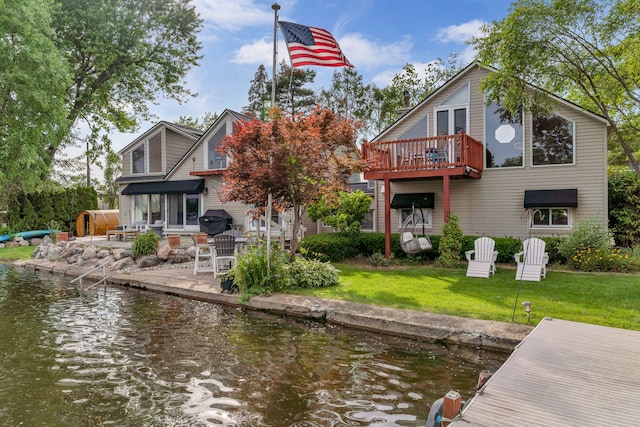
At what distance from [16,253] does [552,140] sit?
22086 millimetres

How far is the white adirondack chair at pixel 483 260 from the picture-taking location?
31.9 feet

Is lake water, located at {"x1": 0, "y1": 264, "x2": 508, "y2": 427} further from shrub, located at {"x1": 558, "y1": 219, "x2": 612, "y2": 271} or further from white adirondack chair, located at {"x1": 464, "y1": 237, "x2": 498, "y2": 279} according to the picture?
shrub, located at {"x1": 558, "y1": 219, "x2": 612, "y2": 271}

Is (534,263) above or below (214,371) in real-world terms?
above

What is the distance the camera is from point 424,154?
41.1ft

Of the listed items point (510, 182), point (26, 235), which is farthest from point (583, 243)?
point (26, 235)

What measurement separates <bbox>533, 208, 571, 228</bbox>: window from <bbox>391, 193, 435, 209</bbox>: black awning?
341 cm

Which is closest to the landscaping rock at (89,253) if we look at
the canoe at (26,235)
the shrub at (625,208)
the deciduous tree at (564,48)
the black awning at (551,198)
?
the canoe at (26,235)

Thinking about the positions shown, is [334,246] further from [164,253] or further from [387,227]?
[164,253]

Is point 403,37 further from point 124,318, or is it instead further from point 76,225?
point 76,225

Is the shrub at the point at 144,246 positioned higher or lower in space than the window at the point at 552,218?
lower

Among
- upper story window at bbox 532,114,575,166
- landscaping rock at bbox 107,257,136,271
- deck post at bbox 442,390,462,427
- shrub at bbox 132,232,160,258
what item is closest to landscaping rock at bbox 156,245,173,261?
shrub at bbox 132,232,160,258

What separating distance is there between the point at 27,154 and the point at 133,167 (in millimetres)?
6394

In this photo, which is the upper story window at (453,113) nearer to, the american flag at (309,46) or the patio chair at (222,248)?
the american flag at (309,46)

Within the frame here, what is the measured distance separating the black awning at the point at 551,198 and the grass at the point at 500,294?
9.63 ft
